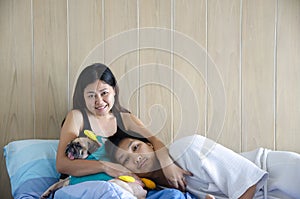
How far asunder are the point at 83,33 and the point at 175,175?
83cm

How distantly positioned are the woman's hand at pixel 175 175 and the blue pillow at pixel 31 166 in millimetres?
457

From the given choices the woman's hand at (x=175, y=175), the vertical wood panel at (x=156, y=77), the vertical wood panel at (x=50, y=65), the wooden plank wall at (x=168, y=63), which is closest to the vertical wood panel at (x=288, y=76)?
the wooden plank wall at (x=168, y=63)

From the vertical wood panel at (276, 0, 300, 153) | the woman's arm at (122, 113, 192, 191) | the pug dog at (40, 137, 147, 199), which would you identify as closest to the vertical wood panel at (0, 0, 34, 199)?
the pug dog at (40, 137, 147, 199)

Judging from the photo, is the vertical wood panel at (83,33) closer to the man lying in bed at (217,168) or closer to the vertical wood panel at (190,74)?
the vertical wood panel at (190,74)

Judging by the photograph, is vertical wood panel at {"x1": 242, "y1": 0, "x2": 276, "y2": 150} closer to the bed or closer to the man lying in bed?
the man lying in bed

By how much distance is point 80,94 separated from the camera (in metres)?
1.86

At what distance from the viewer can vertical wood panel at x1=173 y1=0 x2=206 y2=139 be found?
2.09m

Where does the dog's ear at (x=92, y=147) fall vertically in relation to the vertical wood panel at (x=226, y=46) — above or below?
below

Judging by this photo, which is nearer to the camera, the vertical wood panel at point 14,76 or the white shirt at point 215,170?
the white shirt at point 215,170

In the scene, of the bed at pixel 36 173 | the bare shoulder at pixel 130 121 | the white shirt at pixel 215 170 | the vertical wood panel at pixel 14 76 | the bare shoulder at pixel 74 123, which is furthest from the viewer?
the vertical wood panel at pixel 14 76

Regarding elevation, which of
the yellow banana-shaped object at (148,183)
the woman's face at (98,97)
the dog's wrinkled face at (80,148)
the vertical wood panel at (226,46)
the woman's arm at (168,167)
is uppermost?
the vertical wood panel at (226,46)

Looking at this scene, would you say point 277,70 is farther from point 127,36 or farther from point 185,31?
point 127,36

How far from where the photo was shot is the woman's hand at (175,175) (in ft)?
5.50

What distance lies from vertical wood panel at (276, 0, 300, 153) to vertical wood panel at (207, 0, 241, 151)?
20 centimetres
